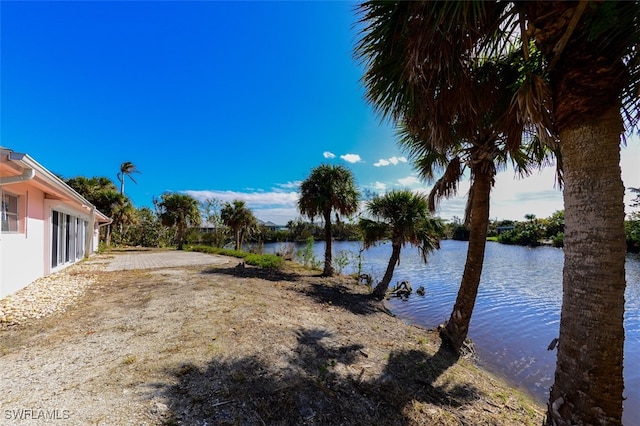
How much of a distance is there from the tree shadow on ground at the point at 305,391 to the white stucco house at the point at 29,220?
4761mm

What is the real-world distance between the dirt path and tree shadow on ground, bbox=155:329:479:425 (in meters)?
0.01

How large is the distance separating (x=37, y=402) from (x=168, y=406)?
111cm

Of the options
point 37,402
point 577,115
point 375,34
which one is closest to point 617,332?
point 577,115

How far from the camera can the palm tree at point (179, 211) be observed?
2264cm

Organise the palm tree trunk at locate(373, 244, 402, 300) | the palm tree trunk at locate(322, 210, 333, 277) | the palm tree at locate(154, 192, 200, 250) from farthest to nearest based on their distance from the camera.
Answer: the palm tree at locate(154, 192, 200, 250)
the palm tree trunk at locate(322, 210, 333, 277)
the palm tree trunk at locate(373, 244, 402, 300)

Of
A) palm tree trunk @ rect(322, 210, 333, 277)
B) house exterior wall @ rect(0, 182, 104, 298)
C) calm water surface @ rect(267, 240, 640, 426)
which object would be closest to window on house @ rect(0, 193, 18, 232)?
house exterior wall @ rect(0, 182, 104, 298)

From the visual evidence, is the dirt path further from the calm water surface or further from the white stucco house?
the white stucco house

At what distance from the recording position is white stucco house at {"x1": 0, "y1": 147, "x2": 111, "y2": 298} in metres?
4.94

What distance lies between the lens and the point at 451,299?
10.5 meters

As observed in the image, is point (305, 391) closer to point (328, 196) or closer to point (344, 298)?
point (344, 298)

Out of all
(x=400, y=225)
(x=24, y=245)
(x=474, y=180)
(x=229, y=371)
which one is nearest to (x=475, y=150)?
(x=474, y=180)

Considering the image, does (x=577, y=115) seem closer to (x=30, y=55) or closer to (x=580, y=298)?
(x=580, y=298)

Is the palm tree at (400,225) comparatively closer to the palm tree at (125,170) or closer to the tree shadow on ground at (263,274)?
the tree shadow on ground at (263,274)

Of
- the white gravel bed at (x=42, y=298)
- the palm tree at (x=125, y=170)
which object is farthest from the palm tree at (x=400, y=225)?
the palm tree at (x=125, y=170)
